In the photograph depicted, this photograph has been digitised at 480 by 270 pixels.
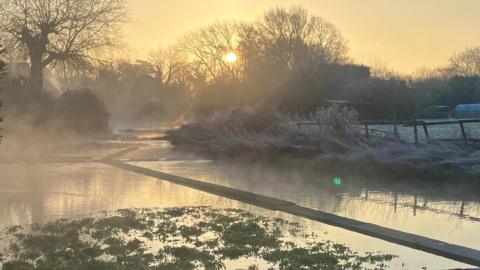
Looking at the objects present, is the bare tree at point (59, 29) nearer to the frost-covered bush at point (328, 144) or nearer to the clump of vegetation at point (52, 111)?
the clump of vegetation at point (52, 111)

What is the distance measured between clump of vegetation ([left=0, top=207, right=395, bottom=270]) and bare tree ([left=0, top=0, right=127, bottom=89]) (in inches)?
1275

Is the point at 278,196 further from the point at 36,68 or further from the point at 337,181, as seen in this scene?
the point at 36,68

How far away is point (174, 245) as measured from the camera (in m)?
7.80

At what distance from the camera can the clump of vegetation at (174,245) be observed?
6773 mm

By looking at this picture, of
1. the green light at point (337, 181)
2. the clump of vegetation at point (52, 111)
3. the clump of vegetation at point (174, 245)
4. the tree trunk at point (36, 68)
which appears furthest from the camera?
the tree trunk at point (36, 68)

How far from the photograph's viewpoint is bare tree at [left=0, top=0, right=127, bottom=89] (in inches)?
1535

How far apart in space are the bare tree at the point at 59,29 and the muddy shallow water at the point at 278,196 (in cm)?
2150

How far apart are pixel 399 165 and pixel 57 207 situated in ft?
32.3

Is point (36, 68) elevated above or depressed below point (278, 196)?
above

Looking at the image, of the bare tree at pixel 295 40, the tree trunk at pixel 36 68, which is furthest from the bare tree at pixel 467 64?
the tree trunk at pixel 36 68

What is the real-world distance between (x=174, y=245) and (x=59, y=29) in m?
35.8

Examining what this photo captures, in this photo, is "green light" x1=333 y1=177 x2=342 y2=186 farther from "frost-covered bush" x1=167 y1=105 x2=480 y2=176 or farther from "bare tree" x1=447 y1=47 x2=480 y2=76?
"bare tree" x1=447 y1=47 x2=480 y2=76

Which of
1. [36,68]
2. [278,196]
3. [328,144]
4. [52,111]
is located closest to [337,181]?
[278,196]

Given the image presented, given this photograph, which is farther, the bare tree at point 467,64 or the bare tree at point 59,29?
the bare tree at point 467,64
